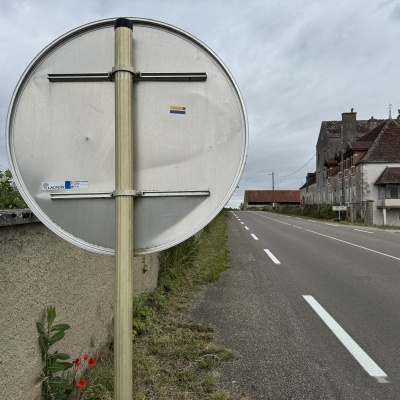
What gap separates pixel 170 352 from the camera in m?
3.56

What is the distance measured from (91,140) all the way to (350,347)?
375 cm

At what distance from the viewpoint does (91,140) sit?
1409mm

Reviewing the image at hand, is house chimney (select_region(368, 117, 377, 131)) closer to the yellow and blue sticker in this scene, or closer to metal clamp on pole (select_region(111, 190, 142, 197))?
the yellow and blue sticker

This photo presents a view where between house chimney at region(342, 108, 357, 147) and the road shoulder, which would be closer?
the road shoulder

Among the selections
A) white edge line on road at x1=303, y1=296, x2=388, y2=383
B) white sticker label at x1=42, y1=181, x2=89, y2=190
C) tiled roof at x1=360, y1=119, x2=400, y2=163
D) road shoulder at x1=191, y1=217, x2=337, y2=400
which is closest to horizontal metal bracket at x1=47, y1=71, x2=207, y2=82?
white sticker label at x1=42, y1=181, x2=89, y2=190

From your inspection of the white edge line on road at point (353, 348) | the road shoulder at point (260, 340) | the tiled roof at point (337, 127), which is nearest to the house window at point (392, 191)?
the tiled roof at point (337, 127)

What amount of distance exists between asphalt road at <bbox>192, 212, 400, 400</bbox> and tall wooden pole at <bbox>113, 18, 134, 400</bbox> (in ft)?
6.24

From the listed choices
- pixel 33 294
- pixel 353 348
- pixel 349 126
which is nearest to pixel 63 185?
pixel 33 294

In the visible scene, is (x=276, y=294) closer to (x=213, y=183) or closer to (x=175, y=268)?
(x=175, y=268)

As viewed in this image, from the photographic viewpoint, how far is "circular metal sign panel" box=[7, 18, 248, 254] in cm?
140

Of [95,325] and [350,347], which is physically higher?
[95,325]

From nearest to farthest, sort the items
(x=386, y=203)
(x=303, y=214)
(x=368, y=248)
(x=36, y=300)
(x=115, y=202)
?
(x=115, y=202) < (x=36, y=300) < (x=368, y=248) < (x=386, y=203) < (x=303, y=214)

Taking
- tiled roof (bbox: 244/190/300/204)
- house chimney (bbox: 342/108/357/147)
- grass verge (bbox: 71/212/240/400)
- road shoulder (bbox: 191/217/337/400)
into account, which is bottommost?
road shoulder (bbox: 191/217/337/400)

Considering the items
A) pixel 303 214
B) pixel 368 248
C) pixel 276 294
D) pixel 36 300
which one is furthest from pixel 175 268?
pixel 303 214
